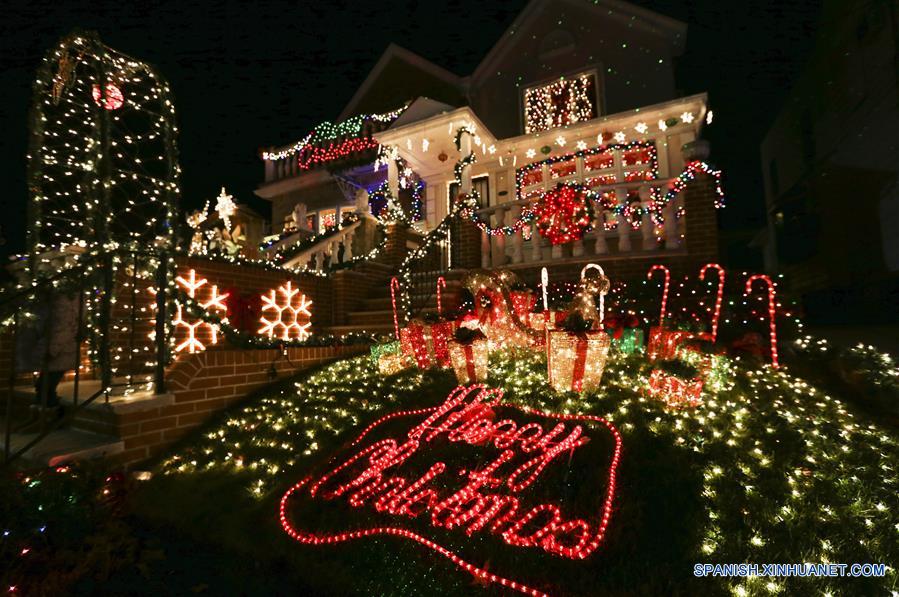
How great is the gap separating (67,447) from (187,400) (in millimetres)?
1011

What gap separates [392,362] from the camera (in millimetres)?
5461

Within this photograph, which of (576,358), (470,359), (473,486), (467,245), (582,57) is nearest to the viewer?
(473,486)

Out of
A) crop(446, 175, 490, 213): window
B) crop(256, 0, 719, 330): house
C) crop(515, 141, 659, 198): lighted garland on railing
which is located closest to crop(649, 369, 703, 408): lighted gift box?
crop(256, 0, 719, 330): house

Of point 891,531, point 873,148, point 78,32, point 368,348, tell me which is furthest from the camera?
point 873,148

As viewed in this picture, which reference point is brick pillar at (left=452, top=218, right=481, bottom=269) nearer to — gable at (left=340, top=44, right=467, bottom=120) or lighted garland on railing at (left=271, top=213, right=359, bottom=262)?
lighted garland on railing at (left=271, top=213, right=359, bottom=262)

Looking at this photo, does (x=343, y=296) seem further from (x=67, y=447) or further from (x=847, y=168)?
(x=847, y=168)

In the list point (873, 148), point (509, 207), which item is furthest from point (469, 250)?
point (873, 148)

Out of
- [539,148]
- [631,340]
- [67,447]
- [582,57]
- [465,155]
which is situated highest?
[582,57]

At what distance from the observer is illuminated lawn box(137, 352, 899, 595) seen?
7.42 ft

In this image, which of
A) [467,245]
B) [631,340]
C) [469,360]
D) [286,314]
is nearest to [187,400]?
[469,360]

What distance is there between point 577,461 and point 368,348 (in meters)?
4.57

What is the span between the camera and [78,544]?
242 centimetres

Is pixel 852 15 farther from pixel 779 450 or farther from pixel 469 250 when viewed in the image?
pixel 779 450

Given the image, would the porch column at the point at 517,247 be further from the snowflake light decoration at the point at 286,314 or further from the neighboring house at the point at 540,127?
the snowflake light decoration at the point at 286,314
